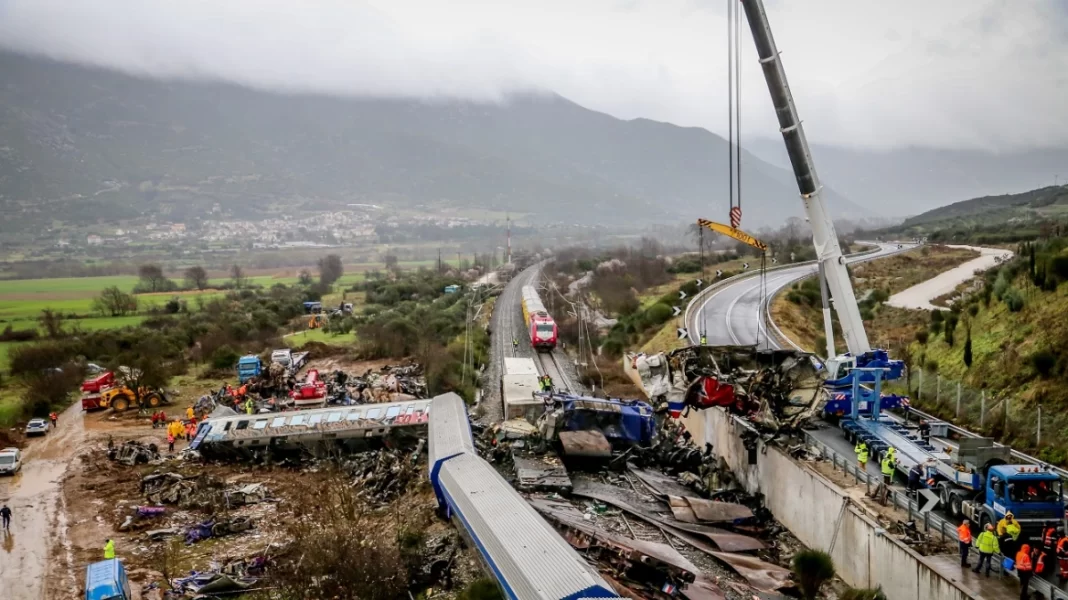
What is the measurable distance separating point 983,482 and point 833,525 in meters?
4.63

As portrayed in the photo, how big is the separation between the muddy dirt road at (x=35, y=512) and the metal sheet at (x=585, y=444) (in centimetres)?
1779

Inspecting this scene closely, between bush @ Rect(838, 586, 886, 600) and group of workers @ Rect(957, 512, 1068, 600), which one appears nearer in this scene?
group of workers @ Rect(957, 512, 1068, 600)

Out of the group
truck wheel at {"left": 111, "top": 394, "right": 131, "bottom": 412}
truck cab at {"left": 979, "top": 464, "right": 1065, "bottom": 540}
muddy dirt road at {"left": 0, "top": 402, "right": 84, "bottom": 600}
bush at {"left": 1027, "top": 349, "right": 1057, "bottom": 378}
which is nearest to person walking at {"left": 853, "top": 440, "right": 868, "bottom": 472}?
truck cab at {"left": 979, "top": 464, "right": 1065, "bottom": 540}

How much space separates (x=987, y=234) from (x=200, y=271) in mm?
127991

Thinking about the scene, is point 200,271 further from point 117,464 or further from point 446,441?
point 446,441

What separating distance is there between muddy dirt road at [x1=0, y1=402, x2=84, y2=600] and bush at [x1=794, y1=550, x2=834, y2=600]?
73.9ft

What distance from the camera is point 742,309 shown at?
176 feet

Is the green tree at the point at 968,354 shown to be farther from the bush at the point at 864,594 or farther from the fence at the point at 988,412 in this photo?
the bush at the point at 864,594

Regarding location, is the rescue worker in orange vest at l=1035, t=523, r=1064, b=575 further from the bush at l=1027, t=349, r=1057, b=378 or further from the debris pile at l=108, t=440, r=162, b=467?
the debris pile at l=108, t=440, r=162, b=467

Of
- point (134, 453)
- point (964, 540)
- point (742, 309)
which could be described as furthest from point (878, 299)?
point (134, 453)

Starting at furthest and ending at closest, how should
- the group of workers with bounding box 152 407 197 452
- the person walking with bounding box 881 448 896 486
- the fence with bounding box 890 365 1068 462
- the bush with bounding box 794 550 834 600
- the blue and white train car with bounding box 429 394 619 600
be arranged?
the group of workers with bounding box 152 407 197 452, the fence with bounding box 890 365 1068 462, the person walking with bounding box 881 448 896 486, the bush with bounding box 794 550 834 600, the blue and white train car with bounding box 429 394 619 600

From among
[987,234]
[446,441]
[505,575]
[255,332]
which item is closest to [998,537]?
[505,575]

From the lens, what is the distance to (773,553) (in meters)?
23.6

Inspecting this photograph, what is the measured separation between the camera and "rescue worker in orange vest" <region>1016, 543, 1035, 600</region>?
576 inches
